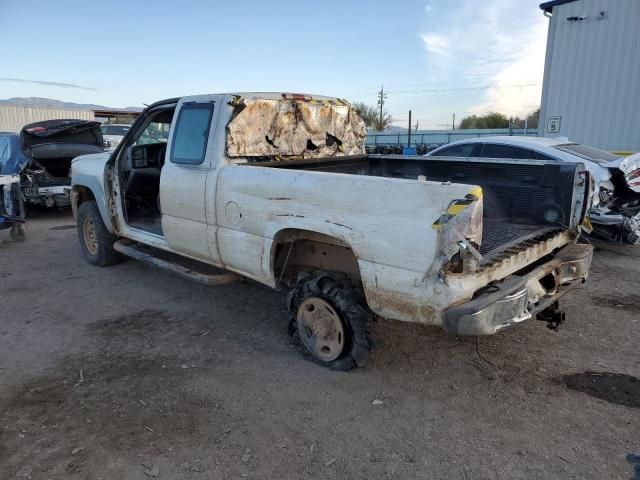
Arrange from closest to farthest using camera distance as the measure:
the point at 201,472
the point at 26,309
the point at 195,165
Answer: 1. the point at 201,472
2. the point at 195,165
3. the point at 26,309

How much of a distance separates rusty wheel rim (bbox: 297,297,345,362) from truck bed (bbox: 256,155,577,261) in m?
1.21

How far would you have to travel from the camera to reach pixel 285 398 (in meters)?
3.38

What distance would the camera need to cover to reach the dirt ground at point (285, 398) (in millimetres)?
2711

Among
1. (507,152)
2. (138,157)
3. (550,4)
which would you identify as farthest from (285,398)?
(550,4)

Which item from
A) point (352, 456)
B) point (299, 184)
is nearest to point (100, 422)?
point (352, 456)

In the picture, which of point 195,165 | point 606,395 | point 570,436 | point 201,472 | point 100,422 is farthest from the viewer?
point 195,165

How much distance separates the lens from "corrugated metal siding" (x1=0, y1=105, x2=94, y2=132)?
2894 cm

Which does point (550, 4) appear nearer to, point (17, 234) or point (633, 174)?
point (633, 174)

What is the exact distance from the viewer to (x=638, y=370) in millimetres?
3693

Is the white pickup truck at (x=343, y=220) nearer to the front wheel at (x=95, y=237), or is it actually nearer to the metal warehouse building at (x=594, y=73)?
the front wheel at (x=95, y=237)

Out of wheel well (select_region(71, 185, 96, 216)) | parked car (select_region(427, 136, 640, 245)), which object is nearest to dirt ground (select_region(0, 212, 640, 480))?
wheel well (select_region(71, 185, 96, 216))

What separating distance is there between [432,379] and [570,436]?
99 centimetres

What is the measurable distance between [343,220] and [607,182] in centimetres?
539

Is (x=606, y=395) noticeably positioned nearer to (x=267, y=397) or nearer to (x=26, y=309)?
(x=267, y=397)
